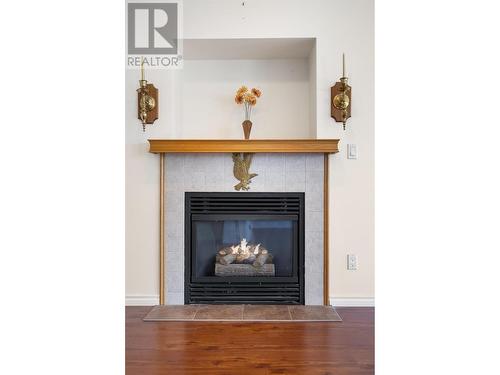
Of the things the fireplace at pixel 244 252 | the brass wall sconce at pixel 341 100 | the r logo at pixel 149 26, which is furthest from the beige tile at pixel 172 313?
the r logo at pixel 149 26

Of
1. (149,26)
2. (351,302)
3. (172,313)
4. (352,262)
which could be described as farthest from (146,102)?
(351,302)

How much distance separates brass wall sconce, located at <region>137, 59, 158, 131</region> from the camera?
2.66 m

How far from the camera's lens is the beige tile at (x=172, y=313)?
246cm

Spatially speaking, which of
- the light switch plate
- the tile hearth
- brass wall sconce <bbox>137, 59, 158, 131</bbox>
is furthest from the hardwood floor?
brass wall sconce <bbox>137, 59, 158, 131</bbox>

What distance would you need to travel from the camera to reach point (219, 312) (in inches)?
102

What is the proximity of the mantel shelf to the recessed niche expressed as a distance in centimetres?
51

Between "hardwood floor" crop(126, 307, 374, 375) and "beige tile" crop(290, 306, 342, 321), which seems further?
"beige tile" crop(290, 306, 342, 321)

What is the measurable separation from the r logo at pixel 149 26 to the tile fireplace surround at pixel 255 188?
835mm

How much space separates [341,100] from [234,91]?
953 millimetres

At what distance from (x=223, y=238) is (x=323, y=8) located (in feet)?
6.25

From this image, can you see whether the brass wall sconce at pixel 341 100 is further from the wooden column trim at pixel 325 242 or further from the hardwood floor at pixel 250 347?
the hardwood floor at pixel 250 347

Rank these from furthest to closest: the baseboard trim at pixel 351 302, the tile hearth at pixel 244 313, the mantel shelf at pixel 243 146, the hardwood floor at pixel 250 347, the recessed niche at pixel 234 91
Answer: the recessed niche at pixel 234 91 → the baseboard trim at pixel 351 302 → the mantel shelf at pixel 243 146 → the tile hearth at pixel 244 313 → the hardwood floor at pixel 250 347

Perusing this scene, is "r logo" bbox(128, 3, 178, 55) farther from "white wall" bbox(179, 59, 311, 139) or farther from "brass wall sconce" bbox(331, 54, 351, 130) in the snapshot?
"brass wall sconce" bbox(331, 54, 351, 130)
